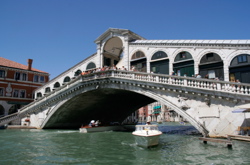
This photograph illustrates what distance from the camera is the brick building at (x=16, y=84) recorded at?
34625mm

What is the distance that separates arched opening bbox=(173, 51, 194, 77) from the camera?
63.7 feet

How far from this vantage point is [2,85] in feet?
113

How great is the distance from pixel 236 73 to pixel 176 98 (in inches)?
207

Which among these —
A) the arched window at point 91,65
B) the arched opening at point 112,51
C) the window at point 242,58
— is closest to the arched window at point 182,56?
the window at point 242,58

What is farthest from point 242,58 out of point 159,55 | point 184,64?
point 159,55

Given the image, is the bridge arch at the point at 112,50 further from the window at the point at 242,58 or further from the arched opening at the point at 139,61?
the window at the point at 242,58

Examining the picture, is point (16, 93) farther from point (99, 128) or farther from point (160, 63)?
point (160, 63)

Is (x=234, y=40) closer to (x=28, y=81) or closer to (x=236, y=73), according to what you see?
(x=236, y=73)

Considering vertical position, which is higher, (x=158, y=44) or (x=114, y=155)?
(x=158, y=44)

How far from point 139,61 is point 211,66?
302 inches

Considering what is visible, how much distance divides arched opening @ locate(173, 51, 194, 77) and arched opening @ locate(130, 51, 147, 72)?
3.57 meters

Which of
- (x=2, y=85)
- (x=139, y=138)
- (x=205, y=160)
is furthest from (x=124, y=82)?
(x=2, y=85)

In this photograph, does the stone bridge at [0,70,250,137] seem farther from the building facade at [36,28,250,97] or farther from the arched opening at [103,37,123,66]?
the arched opening at [103,37,123,66]

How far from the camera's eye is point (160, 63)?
21.5 metres
